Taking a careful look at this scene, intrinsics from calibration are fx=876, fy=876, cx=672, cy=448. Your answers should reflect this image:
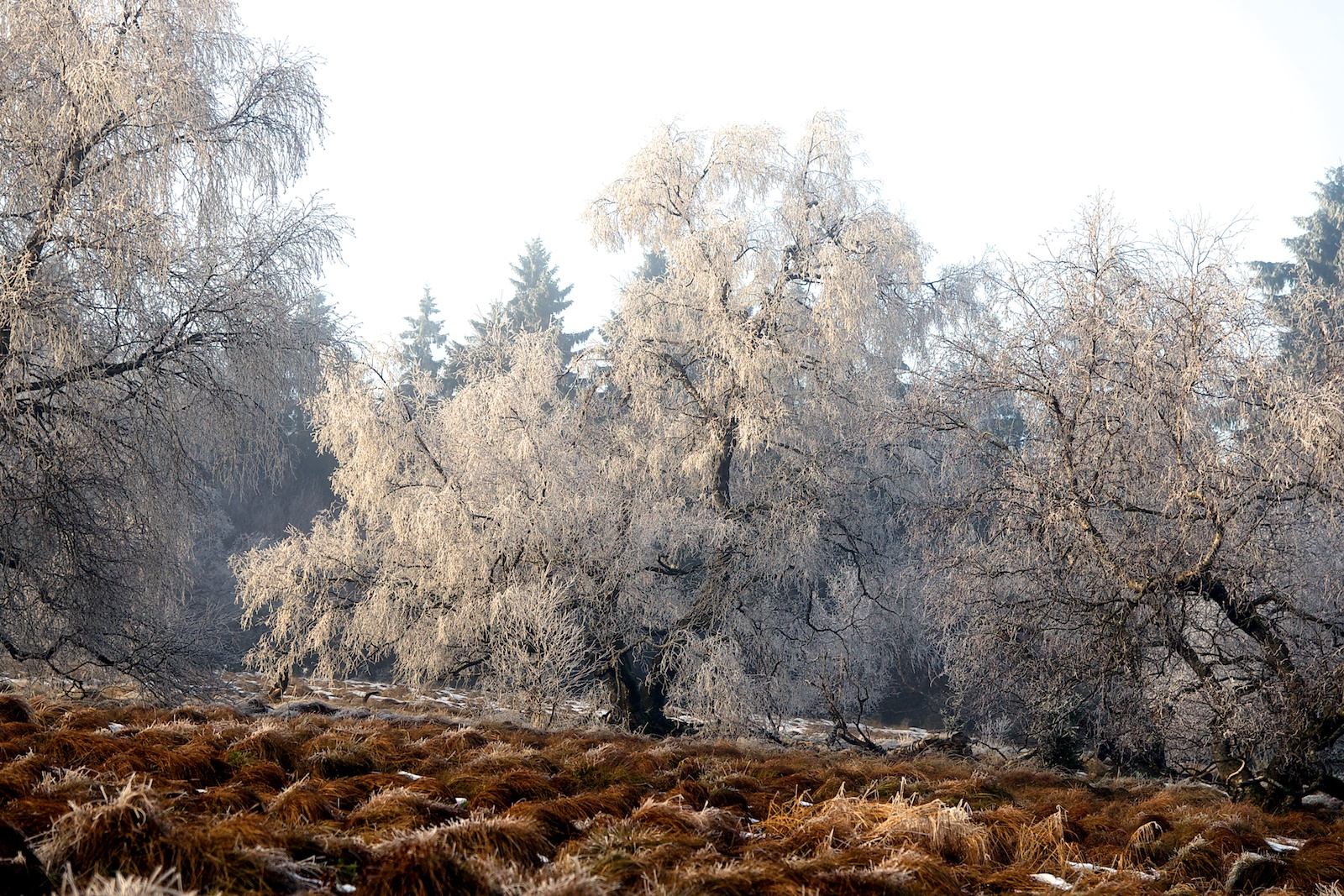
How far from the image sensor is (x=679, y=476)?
11.8 metres

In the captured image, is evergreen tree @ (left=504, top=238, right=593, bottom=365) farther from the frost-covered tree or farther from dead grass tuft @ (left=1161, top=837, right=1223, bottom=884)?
dead grass tuft @ (left=1161, top=837, right=1223, bottom=884)

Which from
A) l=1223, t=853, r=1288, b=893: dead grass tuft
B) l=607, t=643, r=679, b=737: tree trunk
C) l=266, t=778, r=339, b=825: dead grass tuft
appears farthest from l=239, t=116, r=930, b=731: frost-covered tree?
l=266, t=778, r=339, b=825: dead grass tuft

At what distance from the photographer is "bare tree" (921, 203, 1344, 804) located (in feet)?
21.7

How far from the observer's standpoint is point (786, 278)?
11.3 metres

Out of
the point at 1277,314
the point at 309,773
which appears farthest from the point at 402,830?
the point at 1277,314

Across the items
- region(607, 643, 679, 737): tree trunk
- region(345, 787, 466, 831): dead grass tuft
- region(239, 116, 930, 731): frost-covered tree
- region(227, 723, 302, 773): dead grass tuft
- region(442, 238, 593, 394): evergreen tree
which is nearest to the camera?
region(345, 787, 466, 831): dead grass tuft

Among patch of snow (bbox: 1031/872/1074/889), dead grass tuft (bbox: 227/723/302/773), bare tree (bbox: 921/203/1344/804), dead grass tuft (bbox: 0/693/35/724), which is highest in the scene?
bare tree (bbox: 921/203/1344/804)

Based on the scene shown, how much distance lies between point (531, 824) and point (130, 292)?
6.31m

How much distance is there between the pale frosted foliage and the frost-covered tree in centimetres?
208

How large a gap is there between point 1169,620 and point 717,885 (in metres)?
5.81

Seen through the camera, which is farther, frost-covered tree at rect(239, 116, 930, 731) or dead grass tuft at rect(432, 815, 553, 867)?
frost-covered tree at rect(239, 116, 930, 731)

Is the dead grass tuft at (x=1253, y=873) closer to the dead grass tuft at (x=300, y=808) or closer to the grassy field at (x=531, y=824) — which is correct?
the grassy field at (x=531, y=824)

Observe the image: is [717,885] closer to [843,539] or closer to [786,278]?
[786,278]

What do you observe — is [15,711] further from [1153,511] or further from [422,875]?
→ [1153,511]
